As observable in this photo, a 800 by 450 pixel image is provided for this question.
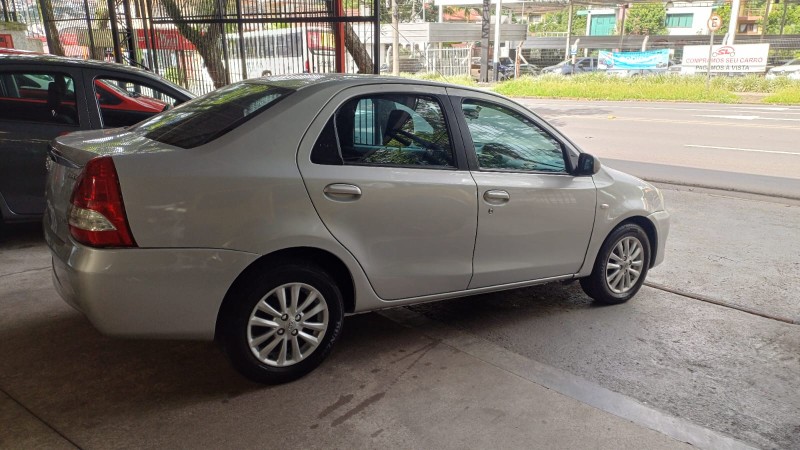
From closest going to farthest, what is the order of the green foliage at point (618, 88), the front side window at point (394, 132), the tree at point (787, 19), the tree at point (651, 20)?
the front side window at point (394, 132)
the green foliage at point (618, 88)
the tree at point (787, 19)
the tree at point (651, 20)

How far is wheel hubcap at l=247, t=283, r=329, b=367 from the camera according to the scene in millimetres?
3113

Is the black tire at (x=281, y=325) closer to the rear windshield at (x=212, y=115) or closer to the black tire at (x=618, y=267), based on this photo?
the rear windshield at (x=212, y=115)

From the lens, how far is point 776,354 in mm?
3857

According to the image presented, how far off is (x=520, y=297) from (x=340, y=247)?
6.75 ft

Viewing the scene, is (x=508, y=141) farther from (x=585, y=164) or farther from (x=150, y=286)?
(x=150, y=286)

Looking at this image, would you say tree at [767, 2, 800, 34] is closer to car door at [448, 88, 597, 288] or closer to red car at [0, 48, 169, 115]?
car door at [448, 88, 597, 288]

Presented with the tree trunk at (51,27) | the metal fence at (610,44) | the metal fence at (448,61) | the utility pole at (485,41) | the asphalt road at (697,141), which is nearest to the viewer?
the asphalt road at (697,141)

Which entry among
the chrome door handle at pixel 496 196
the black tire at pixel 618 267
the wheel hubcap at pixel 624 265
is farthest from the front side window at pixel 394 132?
the wheel hubcap at pixel 624 265

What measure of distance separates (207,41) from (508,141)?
8.17 metres

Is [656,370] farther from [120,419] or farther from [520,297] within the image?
[120,419]

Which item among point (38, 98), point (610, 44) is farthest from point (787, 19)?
point (38, 98)

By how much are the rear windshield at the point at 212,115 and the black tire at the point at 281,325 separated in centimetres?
82

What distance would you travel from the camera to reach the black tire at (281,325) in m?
3.04

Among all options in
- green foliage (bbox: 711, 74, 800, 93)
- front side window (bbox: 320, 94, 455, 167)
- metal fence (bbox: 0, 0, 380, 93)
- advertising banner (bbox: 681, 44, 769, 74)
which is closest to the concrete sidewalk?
front side window (bbox: 320, 94, 455, 167)
